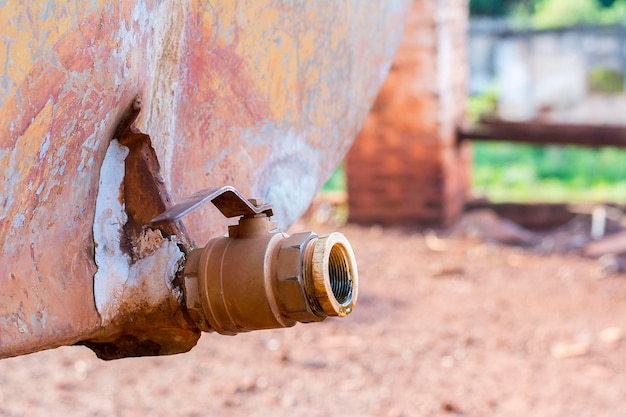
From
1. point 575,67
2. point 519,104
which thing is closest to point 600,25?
point 575,67

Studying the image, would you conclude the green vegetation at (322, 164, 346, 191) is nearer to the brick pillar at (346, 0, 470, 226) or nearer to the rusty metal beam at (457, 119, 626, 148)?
the brick pillar at (346, 0, 470, 226)

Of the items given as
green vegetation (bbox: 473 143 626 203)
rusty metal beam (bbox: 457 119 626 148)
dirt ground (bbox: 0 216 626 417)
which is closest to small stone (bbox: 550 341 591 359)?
dirt ground (bbox: 0 216 626 417)

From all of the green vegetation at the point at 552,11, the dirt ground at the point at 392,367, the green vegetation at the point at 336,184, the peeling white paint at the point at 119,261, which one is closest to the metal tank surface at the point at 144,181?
the peeling white paint at the point at 119,261

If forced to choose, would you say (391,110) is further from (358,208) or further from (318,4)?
(318,4)

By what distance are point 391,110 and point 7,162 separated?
5103 mm

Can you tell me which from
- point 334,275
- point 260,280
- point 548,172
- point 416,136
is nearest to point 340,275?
point 334,275

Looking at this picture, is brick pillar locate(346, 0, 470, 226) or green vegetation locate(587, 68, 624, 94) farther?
green vegetation locate(587, 68, 624, 94)

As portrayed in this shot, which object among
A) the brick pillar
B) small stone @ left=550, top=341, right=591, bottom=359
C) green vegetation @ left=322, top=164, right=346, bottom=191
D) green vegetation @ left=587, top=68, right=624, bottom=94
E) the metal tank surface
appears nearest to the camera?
the metal tank surface

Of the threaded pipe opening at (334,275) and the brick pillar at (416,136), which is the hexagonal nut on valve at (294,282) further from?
the brick pillar at (416,136)

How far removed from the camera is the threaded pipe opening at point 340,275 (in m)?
1.10

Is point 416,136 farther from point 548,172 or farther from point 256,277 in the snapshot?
point 256,277

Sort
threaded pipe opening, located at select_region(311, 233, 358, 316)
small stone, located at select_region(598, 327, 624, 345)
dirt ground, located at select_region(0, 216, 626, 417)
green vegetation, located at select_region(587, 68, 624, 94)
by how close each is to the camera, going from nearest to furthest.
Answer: threaded pipe opening, located at select_region(311, 233, 358, 316), dirt ground, located at select_region(0, 216, 626, 417), small stone, located at select_region(598, 327, 624, 345), green vegetation, located at select_region(587, 68, 624, 94)

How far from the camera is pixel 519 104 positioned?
11203mm

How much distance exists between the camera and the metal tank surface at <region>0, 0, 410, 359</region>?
94cm
